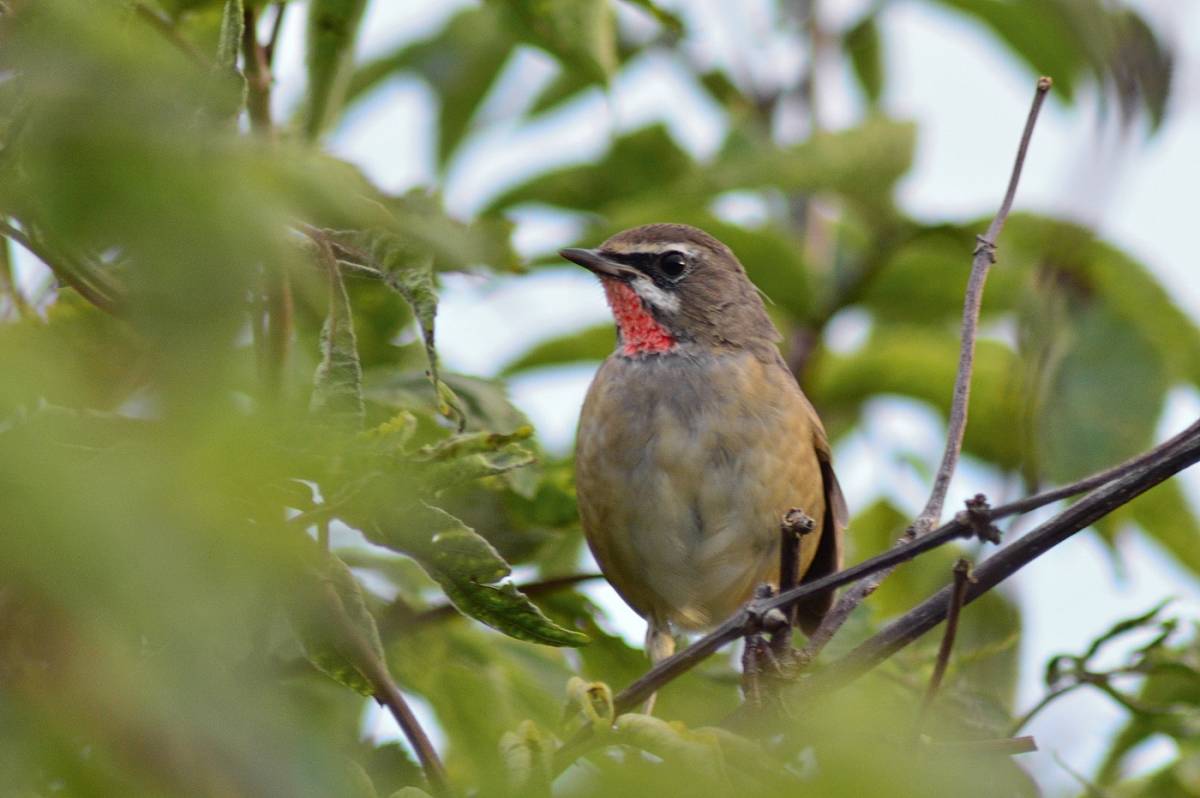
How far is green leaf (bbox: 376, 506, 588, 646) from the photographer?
185 centimetres

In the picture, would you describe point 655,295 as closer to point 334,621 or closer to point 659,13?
point 659,13

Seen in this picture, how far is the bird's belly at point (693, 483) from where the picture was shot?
14.6 ft

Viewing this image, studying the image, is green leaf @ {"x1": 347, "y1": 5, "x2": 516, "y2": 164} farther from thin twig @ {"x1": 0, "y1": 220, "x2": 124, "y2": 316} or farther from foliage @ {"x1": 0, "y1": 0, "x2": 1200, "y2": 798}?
thin twig @ {"x1": 0, "y1": 220, "x2": 124, "y2": 316}

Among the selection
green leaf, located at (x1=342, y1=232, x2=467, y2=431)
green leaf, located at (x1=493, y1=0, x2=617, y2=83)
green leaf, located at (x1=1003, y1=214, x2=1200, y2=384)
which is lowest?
green leaf, located at (x1=1003, y1=214, x2=1200, y2=384)

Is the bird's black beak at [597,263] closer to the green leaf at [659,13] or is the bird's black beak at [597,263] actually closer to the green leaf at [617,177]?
the green leaf at [617,177]

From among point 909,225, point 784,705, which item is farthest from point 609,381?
point 784,705

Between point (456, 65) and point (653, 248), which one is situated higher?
point (456, 65)

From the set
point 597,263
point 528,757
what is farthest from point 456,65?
point 528,757

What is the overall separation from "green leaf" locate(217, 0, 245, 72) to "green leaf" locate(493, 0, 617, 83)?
1343 mm

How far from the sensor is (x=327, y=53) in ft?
10.4

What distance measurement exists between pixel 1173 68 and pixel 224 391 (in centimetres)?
235

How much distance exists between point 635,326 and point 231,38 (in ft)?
10.3

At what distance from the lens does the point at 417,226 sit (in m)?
1.44

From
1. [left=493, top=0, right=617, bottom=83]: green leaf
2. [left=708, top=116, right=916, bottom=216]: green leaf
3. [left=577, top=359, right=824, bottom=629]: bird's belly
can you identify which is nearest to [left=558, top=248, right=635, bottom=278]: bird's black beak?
[left=577, top=359, right=824, bottom=629]: bird's belly
